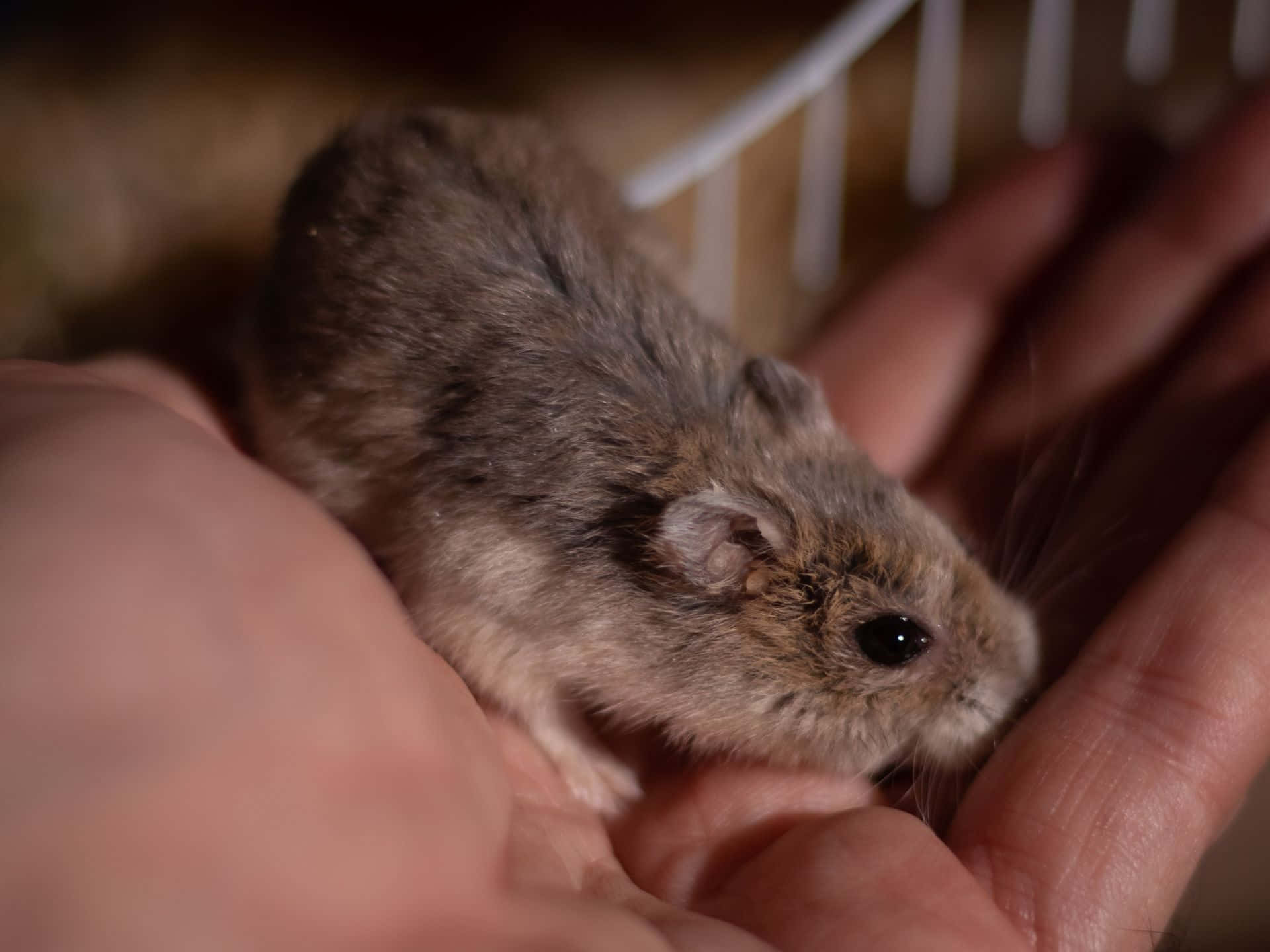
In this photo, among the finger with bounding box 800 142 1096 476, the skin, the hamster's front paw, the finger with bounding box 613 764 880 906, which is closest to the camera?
the skin

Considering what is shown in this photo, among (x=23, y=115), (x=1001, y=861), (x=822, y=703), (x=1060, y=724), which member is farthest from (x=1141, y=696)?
(x=23, y=115)

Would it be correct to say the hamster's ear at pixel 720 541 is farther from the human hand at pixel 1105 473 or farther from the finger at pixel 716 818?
the human hand at pixel 1105 473

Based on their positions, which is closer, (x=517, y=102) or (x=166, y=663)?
(x=166, y=663)

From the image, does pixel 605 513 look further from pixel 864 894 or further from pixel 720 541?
pixel 864 894

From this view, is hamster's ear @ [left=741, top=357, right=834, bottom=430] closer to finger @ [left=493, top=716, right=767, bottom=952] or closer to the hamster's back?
the hamster's back

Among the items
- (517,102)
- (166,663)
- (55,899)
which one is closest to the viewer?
(55,899)

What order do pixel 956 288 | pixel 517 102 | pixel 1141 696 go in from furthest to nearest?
pixel 517 102, pixel 956 288, pixel 1141 696

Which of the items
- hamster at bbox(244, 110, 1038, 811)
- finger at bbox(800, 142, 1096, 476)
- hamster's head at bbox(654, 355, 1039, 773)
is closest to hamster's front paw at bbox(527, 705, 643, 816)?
hamster at bbox(244, 110, 1038, 811)

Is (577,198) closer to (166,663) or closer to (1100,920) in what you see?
(166,663)
